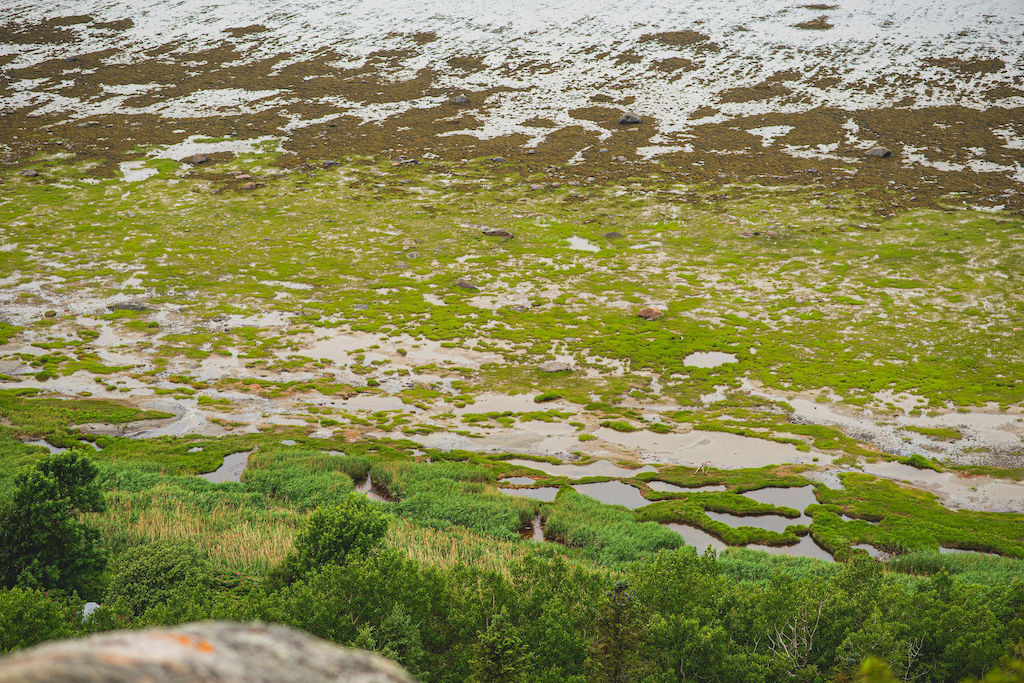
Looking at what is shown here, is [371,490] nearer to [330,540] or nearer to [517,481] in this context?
[517,481]

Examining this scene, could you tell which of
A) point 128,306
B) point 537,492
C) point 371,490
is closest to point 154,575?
point 371,490

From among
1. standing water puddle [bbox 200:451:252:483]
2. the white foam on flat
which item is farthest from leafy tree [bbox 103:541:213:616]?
the white foam on flat

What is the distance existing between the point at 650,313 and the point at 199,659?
45.8m

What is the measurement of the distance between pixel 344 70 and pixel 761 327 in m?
90.0

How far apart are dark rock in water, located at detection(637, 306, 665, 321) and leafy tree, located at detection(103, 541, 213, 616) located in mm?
33794

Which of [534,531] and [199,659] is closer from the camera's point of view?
[199,659]

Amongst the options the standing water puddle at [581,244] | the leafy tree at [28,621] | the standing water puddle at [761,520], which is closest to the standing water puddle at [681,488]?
the standing water puddle at [761,520]

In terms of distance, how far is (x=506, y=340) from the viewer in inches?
1731

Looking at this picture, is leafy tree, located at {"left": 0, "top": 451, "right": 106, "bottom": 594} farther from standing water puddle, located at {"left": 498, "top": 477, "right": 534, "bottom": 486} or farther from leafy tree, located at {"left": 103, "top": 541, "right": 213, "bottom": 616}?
standing water puddle, located at {"left": 498, "top": 477, "right": 534, "bottom": 486}

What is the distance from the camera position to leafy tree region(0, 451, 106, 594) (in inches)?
668

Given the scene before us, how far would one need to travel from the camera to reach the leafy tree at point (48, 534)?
17.0 m

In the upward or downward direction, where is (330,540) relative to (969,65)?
upward

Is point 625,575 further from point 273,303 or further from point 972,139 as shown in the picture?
point 972,139

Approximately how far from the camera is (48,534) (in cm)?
1714
